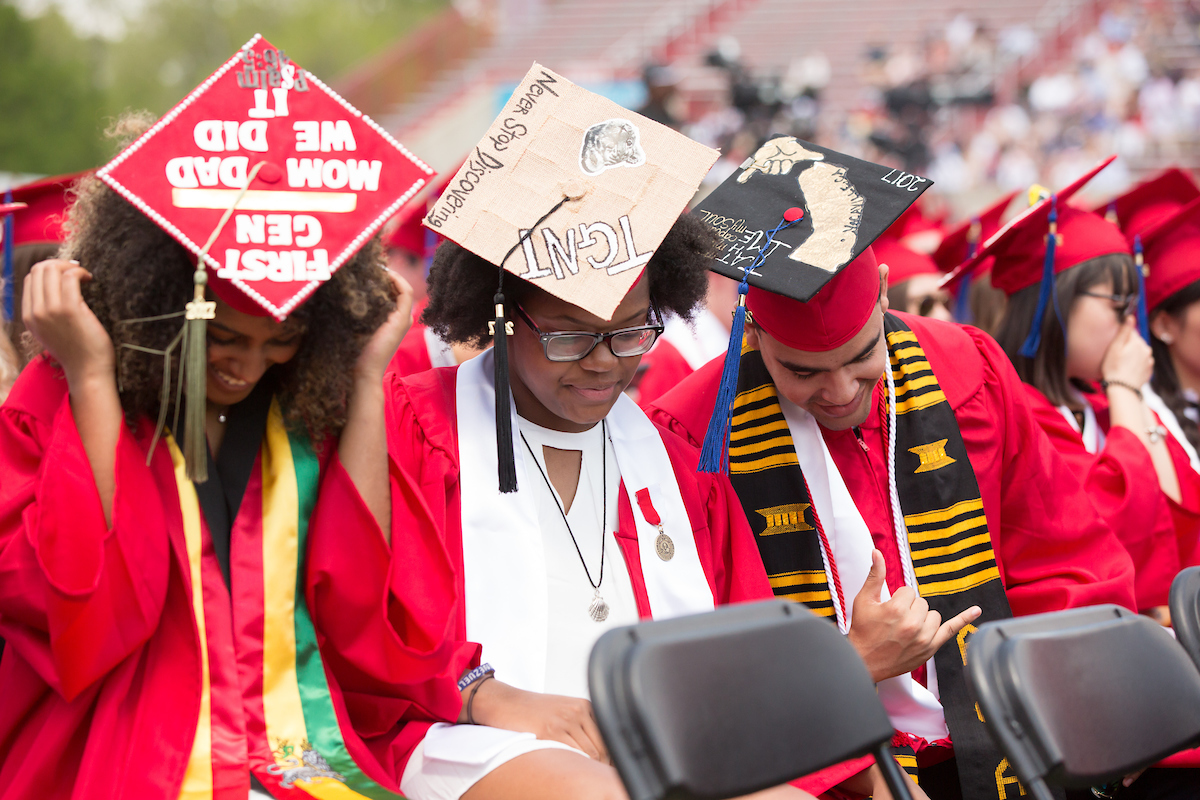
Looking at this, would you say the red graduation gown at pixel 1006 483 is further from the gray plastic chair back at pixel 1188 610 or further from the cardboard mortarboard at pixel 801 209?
the gray plastic chair back at pixel 1188 610

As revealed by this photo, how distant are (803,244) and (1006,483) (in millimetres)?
892

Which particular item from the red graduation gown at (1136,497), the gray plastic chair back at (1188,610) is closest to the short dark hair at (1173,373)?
the red graduation gown at (1136,497)

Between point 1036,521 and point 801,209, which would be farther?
point 1036,521

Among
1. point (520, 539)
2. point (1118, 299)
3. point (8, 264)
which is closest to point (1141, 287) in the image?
point (1118, 299)

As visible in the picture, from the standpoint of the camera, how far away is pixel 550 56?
888 inches

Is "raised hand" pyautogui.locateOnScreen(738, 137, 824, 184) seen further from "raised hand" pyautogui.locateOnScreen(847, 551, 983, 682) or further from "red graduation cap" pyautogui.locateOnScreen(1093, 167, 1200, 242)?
"red graduation cap" pyautogui.locateOnScreen(1093, 167, 1200, 242)

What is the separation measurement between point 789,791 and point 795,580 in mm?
817

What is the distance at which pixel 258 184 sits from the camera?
2.02 meters

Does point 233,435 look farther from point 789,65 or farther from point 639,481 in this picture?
point 789,65

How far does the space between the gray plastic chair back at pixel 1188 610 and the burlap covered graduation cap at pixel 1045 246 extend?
65.7 inches

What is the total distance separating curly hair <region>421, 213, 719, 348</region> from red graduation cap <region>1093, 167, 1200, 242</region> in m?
2.12

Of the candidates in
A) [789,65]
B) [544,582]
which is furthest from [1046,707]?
[789,65]

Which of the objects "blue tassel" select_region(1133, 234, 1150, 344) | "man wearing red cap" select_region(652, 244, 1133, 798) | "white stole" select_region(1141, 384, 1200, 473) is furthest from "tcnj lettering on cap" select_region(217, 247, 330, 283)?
"blue tassel" select_region(1133, 234, 1150, 344)

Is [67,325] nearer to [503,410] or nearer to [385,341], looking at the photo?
[385,341]
